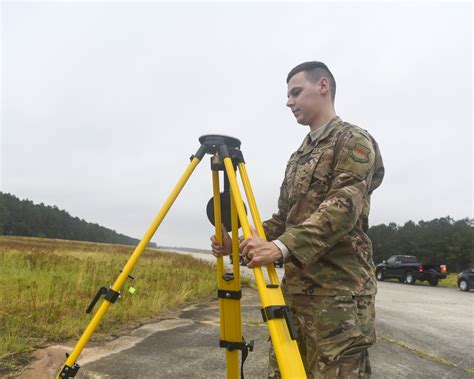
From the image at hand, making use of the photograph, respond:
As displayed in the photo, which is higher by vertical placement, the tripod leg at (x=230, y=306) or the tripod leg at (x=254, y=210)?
the tripod leg at (x=254, y=210)

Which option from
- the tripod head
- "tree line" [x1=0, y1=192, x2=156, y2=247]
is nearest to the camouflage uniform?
the tripod head

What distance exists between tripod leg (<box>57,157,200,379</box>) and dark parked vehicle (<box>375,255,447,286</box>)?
20844mm

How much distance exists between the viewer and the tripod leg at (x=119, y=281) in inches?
74.5

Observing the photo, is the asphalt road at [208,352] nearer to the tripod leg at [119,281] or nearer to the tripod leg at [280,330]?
the tripod leg at [119,281]

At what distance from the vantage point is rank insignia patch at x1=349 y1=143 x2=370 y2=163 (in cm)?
179

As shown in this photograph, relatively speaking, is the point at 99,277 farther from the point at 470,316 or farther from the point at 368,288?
the point at 470,316

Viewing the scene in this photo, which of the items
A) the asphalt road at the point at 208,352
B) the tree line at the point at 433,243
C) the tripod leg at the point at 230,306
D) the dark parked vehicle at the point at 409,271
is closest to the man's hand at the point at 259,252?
the tripod leg at the point at 230,306

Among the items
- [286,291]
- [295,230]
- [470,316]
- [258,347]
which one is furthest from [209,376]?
[470,316]

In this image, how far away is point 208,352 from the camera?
4.12 m

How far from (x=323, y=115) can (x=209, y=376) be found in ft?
8.79

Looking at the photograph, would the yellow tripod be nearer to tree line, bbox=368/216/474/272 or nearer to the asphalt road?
the asphalt road

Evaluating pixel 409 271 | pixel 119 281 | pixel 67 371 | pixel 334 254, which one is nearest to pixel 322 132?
pixel 334 254

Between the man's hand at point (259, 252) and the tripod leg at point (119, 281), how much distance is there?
2.15 ft

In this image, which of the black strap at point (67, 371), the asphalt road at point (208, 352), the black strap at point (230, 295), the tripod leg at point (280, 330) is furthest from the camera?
the asphalt road at point (208, 352)
